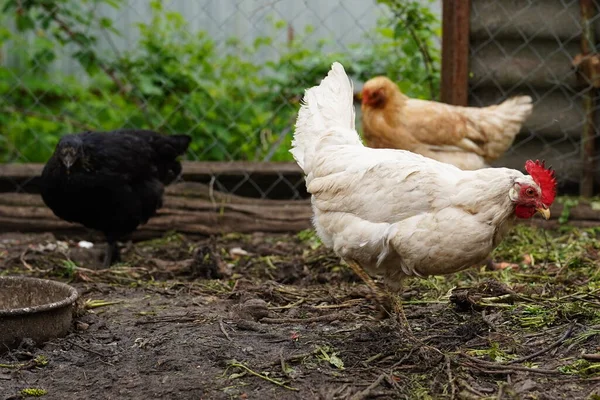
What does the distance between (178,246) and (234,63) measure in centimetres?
235

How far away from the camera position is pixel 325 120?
419cm

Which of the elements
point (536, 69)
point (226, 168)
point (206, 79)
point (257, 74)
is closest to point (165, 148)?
point (226, 168)

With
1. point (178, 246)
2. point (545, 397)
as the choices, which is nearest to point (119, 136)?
point (178, 246)

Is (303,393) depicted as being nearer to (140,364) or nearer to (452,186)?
(140,364)

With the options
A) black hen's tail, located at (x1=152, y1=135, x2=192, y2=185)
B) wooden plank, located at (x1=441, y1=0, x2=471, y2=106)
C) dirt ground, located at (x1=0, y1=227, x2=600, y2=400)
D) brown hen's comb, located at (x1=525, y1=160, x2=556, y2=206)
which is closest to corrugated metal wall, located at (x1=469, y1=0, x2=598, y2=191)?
wooden plank, located at (x1=441, y1=0, x2=471, y2=106)

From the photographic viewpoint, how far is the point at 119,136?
18.0ft

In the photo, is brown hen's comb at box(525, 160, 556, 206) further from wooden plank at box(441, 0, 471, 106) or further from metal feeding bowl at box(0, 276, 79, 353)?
wooden plank at box(441, 0, 471, 106)

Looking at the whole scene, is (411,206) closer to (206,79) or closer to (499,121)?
(499,121)

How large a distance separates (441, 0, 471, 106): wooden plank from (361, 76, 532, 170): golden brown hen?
275 mm

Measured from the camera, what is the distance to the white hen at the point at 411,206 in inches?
131

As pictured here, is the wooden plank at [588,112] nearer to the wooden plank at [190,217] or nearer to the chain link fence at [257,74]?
the chain link fence at [257,74]

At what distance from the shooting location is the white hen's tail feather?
4.05m

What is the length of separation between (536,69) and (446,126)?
1.02 metres

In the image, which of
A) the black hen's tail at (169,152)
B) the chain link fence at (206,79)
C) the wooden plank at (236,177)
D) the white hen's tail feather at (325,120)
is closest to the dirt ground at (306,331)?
the black hen's tail at (169,152)
